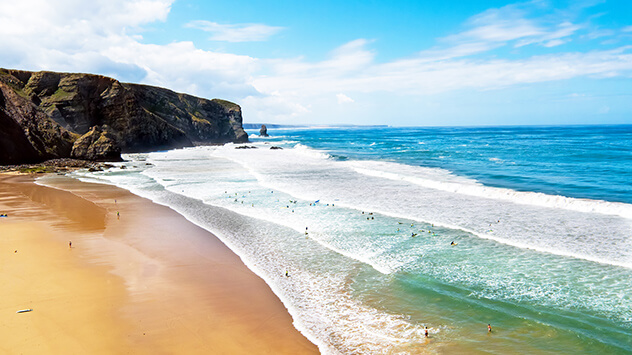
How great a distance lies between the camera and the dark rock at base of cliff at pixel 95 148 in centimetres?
4444

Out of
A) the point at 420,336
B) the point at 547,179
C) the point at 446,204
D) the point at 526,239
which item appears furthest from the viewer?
the point at 547,179

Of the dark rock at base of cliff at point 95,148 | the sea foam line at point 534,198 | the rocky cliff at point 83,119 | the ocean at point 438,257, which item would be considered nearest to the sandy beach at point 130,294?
the ocean at point 438,257

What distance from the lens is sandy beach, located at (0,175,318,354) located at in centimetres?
750

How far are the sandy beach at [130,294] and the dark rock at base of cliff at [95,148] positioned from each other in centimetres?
3054

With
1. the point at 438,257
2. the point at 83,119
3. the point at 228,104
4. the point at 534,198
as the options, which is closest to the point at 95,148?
the point at 83,119

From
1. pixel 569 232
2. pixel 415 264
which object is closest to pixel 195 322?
pixel 415 264

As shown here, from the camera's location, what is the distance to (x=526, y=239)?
1477cm

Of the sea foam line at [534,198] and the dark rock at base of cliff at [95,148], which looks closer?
the sea foam line at [534,198]

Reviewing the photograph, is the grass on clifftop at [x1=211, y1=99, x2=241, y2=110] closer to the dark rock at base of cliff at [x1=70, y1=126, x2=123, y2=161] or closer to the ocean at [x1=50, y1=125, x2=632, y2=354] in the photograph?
the dark rock at base of cliff at [x1=70, y1=126, x2=123, y2=161]

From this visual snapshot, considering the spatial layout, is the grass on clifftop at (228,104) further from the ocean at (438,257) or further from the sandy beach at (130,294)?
the sandy beach at (130,294)

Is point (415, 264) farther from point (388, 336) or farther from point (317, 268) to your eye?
point (388, 336)

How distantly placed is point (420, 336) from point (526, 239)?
30.4ft

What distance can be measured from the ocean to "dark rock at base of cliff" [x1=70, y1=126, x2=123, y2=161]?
69.9 ft

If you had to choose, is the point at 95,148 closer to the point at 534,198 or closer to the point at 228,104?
the point at 534,198
